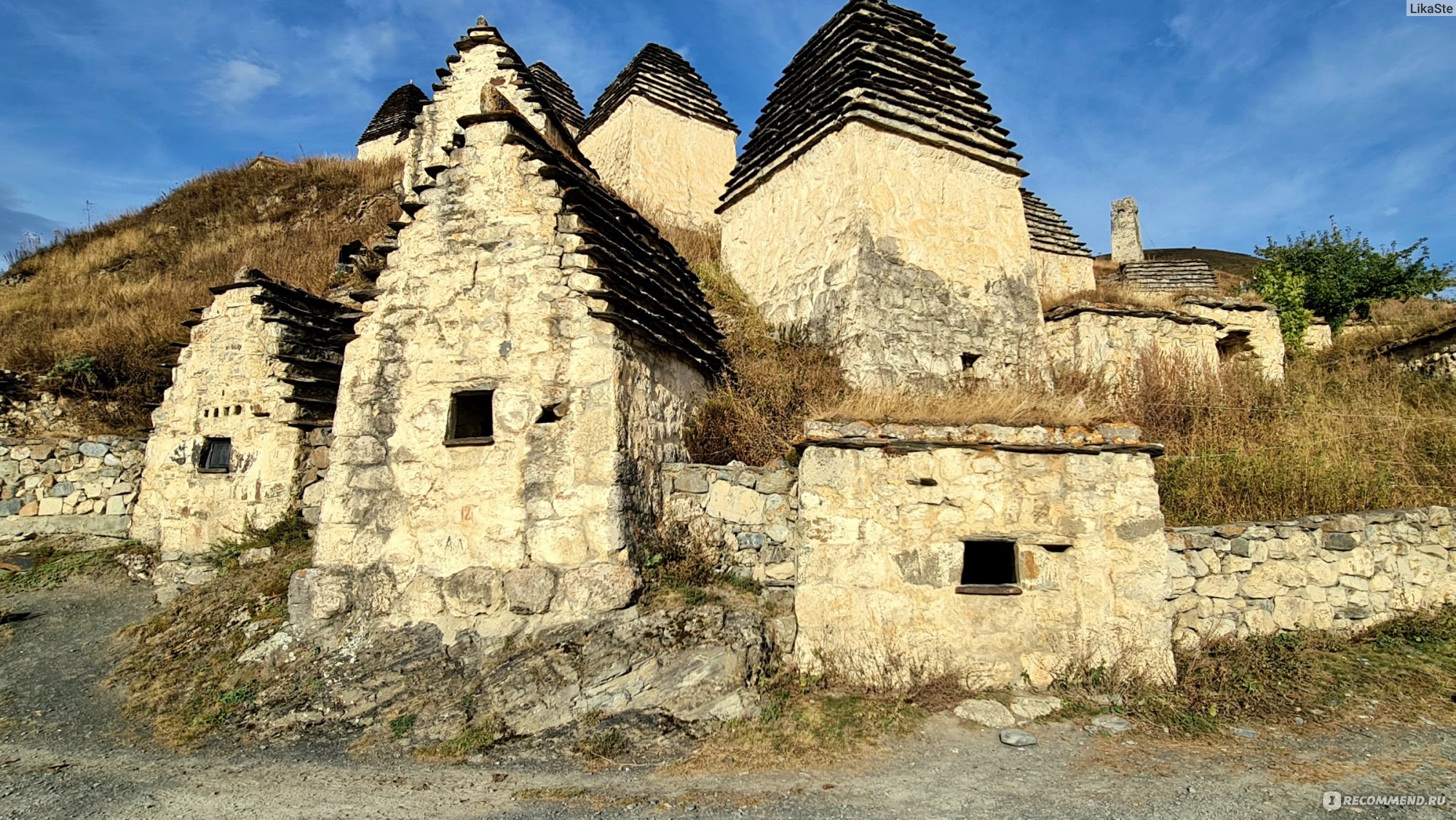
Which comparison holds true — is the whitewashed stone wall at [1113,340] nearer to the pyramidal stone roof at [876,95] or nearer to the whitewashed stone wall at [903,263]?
the whitewashed stone wall at [903,263]

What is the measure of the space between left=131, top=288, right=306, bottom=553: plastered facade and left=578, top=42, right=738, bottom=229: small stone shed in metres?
10.6

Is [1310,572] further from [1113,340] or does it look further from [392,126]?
[392,126]

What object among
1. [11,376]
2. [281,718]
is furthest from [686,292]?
[11,376]

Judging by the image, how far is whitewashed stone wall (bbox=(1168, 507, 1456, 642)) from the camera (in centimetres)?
598

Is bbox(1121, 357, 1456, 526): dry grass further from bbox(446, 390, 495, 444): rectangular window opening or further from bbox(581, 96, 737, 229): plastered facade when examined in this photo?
bbox(581, 96, 737, 229): plastered facade

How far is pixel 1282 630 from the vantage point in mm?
6086

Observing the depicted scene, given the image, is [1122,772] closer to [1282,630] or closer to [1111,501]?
[1111,501]

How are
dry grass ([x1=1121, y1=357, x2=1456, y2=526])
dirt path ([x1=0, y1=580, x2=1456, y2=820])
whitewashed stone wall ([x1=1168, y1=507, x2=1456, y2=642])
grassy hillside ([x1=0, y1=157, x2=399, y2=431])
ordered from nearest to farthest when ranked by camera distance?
dirt path ([x1=0, y1=580, x2=1456, y2=820]) → whitewashed stone wall ([x1=1168, y1=507, x2=1456, y2=642]) → dry grass ([x1=1121, y1=357, x2=1456, y2=526]) → grassy hillside ([x1=0, y1=157, x2=399, y2=431])

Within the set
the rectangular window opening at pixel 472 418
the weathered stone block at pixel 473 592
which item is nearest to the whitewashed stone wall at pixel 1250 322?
the rectangular window opening at pixel 472 418

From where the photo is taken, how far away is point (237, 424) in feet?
25.6

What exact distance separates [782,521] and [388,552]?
3500 mm

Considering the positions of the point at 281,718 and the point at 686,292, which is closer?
the point at 281,718

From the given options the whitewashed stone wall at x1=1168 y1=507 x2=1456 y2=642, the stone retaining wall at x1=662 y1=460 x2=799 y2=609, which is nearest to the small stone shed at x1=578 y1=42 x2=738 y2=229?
the stone retaining wall at x1=662 y1=460 x2=799 y2=609

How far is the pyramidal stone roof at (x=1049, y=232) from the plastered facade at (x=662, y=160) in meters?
8.57
